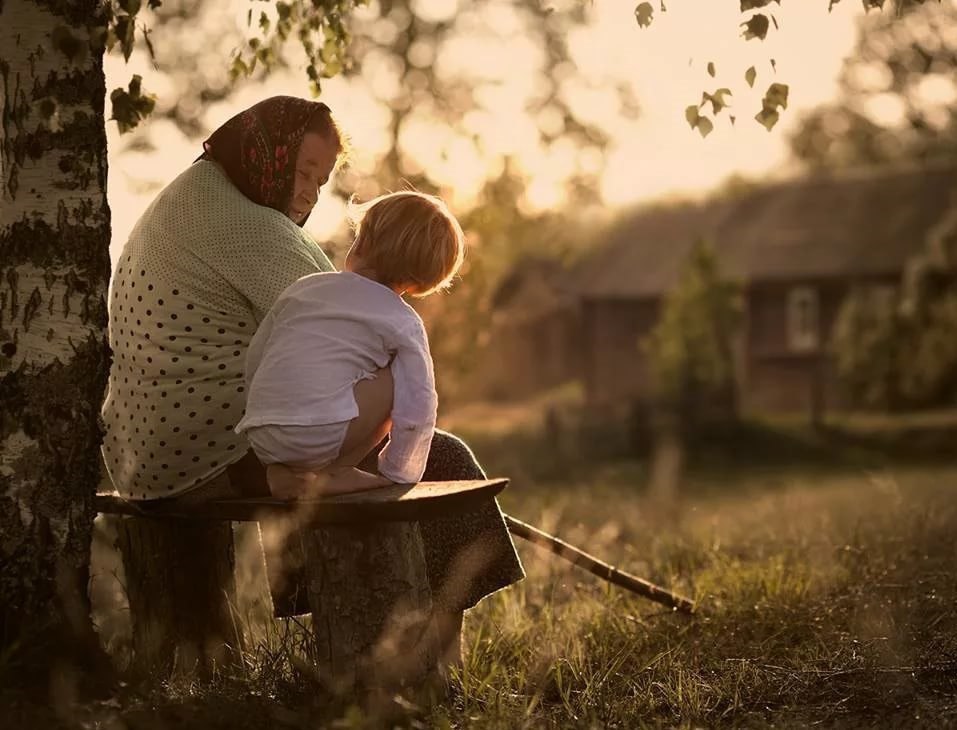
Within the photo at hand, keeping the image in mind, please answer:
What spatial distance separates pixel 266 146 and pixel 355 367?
36.5 inches

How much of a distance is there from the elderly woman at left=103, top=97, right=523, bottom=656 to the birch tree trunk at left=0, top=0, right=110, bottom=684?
29 centimetres

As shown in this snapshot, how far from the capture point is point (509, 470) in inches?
675

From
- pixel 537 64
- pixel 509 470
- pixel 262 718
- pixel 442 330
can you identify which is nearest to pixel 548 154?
pixel 537 64

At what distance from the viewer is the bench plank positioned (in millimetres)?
3309

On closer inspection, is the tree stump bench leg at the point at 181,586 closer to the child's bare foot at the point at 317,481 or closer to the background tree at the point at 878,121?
the child's bare foot at the point at 317,481

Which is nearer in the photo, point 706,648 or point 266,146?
point 266,146

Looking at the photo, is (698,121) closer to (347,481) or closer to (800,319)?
(347,481)

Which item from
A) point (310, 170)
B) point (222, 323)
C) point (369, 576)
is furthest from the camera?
point (310, 170)

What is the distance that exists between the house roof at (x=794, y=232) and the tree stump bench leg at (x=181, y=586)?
81.8 feet

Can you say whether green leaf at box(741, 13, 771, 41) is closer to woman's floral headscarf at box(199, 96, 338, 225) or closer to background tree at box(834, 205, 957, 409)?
woman's floral headscarf at box(199, 96, 338, 225)

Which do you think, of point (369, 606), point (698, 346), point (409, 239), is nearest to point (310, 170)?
point (409, 239)

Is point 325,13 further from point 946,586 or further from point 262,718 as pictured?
point 946,586

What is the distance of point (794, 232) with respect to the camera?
30297mm

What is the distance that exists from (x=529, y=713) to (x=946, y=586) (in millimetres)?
2408
